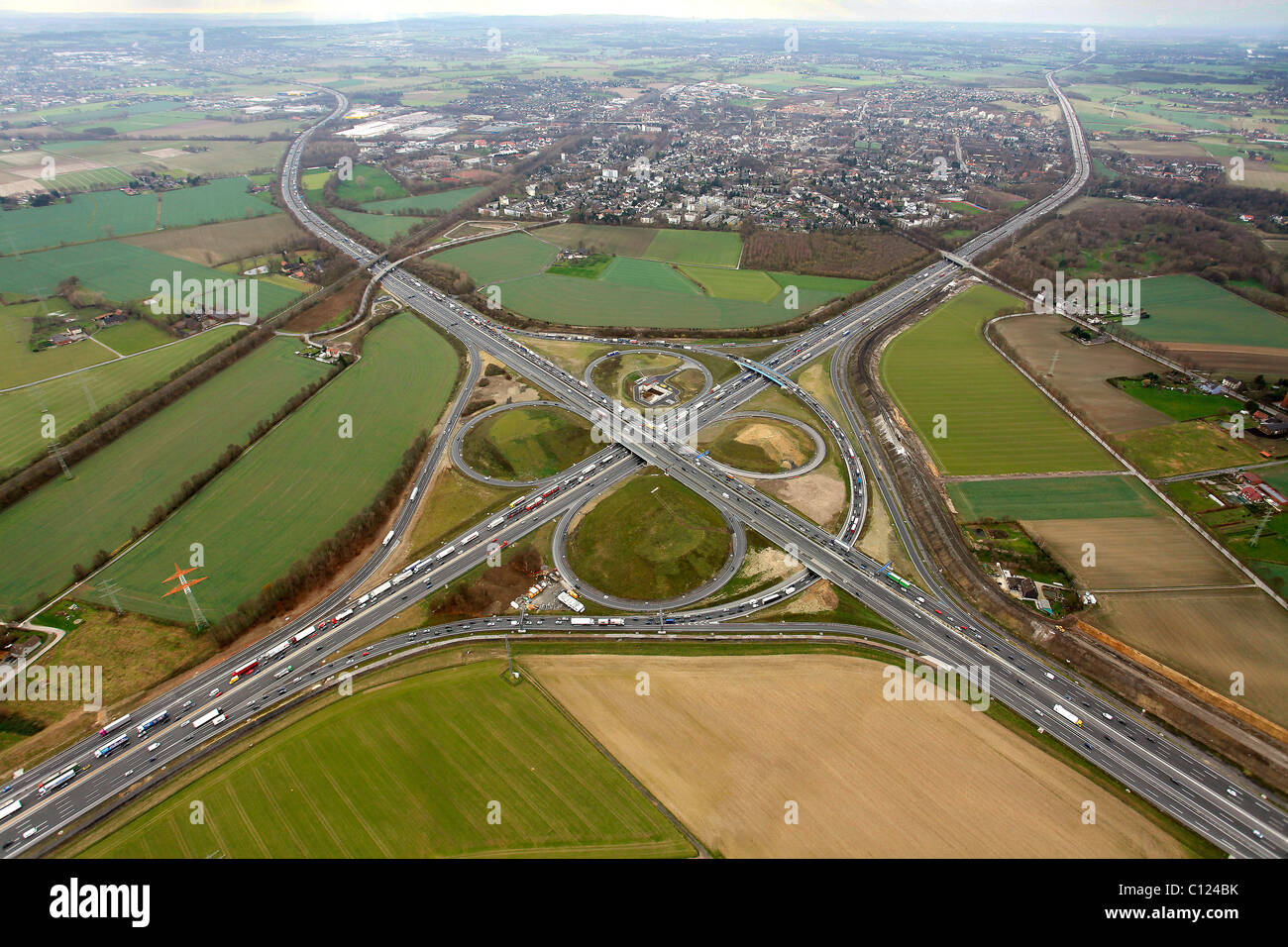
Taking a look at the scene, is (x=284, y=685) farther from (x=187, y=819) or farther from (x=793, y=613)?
(x=793, y=613)

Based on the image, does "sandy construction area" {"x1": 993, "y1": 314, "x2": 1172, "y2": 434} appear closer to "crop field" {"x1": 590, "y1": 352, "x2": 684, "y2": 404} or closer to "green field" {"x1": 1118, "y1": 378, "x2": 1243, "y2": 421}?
"green field" {"x1": 1118, "y1": 378, "x2": 1243, "y2": 421}

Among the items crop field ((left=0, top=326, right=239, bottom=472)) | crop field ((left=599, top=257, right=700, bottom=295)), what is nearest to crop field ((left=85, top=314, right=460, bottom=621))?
crop field ((left=0, top=326, right=239, bottom=472))

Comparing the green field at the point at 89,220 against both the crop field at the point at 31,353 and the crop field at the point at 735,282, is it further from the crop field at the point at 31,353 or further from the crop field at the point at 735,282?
the crop field at the point at 735,282

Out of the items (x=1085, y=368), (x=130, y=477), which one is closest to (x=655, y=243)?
(x=1085, y=368)

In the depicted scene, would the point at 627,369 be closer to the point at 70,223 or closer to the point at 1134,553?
the point at 1134,553

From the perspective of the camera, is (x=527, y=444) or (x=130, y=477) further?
(x=527, y=444)

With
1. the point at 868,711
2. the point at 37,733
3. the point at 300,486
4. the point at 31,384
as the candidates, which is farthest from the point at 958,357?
the point at 31,384
